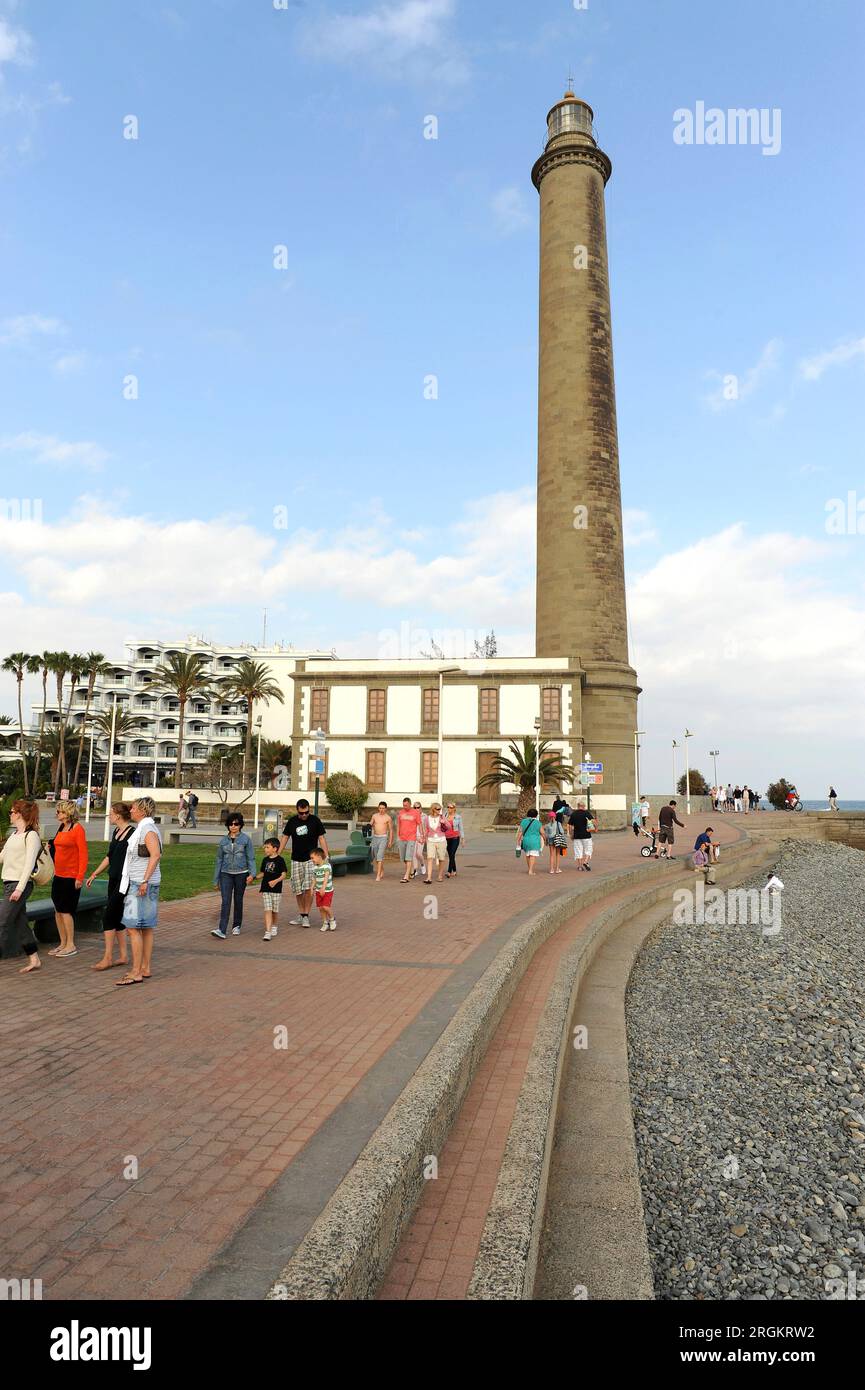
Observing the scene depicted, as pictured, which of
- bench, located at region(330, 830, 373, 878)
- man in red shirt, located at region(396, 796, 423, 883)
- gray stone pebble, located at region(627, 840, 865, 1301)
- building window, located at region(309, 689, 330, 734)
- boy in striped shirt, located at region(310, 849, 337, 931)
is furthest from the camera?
building window, located at region(309, 689, 330, 734)

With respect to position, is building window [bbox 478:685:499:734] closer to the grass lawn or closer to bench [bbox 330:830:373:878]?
the grass lawn

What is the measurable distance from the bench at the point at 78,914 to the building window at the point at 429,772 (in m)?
32.8

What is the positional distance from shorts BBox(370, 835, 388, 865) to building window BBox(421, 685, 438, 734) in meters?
27.2

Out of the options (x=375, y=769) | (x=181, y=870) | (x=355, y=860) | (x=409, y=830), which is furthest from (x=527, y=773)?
(x=181, y=870)

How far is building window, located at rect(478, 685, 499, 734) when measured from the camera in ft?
139

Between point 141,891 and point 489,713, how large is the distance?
116ft

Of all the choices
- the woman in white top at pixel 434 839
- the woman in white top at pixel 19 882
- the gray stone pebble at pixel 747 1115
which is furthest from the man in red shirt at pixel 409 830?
the woman in white top at pixel 19 882

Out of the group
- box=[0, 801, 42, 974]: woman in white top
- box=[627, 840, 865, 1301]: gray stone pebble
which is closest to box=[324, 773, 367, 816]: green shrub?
box=[627, 840, 865, 1301]: gray stone pebble

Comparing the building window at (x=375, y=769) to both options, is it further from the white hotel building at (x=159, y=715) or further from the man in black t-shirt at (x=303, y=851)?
the white hotel building at (x=159, y=715)

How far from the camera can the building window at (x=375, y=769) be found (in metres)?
43.5

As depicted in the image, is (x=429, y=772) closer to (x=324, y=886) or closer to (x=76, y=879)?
(x=324, y=886)

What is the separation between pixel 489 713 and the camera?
4250 cm
